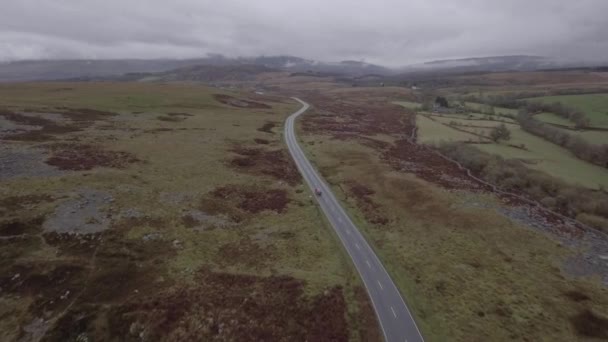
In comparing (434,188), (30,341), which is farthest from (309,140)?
(30,341)

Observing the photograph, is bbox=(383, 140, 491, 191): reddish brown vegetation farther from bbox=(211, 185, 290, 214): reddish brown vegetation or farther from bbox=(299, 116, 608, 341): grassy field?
bbox=(211, 185, 290, 214): reddish brown vegetation

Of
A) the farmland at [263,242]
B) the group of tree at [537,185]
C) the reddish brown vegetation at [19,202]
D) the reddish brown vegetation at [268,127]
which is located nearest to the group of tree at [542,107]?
the farmland at [263,242]

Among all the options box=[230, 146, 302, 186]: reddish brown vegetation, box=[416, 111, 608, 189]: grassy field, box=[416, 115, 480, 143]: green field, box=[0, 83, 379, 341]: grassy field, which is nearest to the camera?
box=[0, 83, 379, 341]: grassy field

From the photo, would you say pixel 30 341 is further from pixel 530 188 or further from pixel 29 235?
pixel 530 188

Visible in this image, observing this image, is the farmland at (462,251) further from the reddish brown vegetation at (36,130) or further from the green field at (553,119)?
the reddish brown vegetation at (36,130)

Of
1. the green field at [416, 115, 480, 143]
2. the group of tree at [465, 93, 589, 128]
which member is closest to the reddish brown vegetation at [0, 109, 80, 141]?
the green field at [416, 115, 480, 143]

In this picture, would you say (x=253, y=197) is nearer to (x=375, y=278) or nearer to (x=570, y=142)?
(x=375, y=278)

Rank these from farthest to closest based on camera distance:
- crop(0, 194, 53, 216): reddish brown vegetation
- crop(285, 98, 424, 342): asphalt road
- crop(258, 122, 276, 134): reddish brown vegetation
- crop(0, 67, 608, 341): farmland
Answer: crop(258, 122, 276, 134): reddish brown vegetation < crop(0, 194, 53, 216): reddish brown vegetation < crop(285, 98, 424, 342): asphalt road < crop(0, 67, 608, 341): farmland
